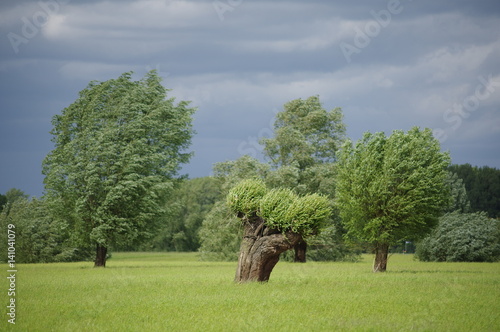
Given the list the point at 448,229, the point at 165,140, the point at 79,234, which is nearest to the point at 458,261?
the point at 448,229

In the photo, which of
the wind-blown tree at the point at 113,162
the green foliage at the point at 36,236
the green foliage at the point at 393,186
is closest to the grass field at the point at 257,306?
the green foliage at the point at 393,186

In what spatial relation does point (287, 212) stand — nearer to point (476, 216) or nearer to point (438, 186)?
point (438, 186)

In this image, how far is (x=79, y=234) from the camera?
4912cm

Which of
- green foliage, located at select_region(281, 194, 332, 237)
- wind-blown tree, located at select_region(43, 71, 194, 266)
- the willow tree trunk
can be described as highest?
wind-blown tree, located at select_region(43, 71, 194, 266)

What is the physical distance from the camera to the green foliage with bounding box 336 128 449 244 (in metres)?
40.1

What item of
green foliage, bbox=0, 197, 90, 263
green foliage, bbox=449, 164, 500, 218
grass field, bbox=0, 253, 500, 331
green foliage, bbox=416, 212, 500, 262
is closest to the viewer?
grass field, bbox=0, 253, 500, 331

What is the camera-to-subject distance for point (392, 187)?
1606 inches

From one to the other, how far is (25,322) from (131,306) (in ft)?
14.2

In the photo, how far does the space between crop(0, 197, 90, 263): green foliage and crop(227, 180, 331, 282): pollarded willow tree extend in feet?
133

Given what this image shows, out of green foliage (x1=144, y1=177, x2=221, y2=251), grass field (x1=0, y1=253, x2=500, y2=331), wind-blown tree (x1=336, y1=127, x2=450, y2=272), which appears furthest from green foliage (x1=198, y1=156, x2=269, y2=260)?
green foliage (x1=144, y1=177, x2=221, y2=251)

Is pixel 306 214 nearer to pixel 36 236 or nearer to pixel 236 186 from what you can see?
pixel 236 186

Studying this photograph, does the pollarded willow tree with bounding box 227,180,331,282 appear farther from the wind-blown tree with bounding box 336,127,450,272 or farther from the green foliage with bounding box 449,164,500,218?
the green foliage with bounding box 449,164,500,218

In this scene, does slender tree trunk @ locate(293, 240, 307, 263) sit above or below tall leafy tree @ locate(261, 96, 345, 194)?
below

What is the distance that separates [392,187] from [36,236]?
4248cm
